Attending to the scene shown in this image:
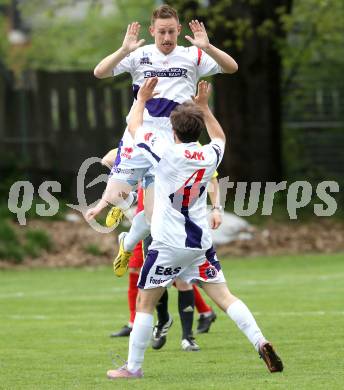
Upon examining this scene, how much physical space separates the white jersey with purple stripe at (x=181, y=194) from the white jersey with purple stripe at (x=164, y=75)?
1.75 m

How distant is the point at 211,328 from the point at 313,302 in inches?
94.7

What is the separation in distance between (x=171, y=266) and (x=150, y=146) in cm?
87

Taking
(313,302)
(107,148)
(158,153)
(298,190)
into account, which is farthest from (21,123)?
(158,153)

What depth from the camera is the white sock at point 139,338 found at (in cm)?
863

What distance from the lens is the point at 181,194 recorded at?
8664mm

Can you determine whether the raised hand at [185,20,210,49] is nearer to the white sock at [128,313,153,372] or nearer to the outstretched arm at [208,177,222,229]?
the outstretched arm at [208,177,222,229]

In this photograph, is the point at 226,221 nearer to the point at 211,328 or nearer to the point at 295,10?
the point at 295,10

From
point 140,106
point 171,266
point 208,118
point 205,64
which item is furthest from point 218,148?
point 205,64

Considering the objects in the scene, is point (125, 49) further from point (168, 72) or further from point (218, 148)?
point (218, 148)

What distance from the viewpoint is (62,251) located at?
22344 mm

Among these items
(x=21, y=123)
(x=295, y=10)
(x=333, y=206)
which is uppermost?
(x=295, y=10)

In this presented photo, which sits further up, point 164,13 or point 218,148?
point 164,13

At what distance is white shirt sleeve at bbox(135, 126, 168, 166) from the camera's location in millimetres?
8742

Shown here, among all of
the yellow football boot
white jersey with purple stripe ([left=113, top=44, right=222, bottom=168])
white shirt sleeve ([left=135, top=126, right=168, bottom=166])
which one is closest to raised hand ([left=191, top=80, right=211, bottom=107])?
white shirt sleeve ([left=135, top=126, right=168, bottom=166])
